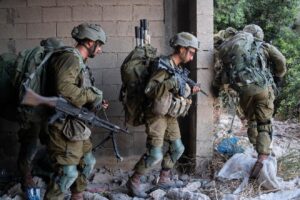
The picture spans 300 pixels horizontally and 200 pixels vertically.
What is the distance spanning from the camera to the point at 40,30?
5.83m

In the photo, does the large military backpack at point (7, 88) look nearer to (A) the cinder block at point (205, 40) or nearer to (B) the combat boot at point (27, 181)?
(B) the combat boot at point (27, 181)

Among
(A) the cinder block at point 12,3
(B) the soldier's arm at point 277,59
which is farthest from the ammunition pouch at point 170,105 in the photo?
(A) the cinder block at point 12,3

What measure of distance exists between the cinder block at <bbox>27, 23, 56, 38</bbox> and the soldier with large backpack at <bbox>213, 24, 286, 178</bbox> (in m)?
2.17

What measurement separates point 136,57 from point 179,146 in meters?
1.11

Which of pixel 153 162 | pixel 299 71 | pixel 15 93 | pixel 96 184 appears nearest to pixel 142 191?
pixel 153 162

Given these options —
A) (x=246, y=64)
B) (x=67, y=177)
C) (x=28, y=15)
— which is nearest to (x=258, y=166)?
(x=246, y=64)

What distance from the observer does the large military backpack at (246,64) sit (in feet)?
16.6

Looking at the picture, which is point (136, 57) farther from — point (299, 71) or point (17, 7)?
point (299, 71)

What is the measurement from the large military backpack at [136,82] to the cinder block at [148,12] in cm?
92

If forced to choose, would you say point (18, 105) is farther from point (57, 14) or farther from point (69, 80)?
point (57, 14)

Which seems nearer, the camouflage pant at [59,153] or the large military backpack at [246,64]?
the camouflage pant at [59,153]

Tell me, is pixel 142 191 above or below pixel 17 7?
below

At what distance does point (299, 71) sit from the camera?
10.3 metres

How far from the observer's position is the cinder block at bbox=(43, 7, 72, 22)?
5824 millimetres
